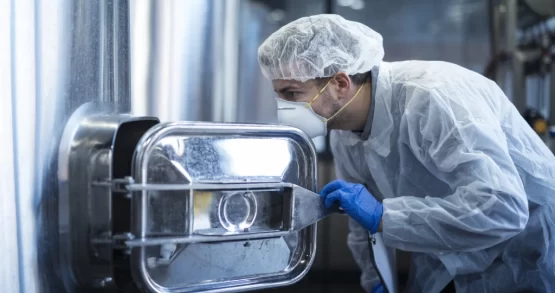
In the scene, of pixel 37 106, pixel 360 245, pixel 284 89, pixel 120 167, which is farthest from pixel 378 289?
pixel 37 106

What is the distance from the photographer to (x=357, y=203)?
109cm

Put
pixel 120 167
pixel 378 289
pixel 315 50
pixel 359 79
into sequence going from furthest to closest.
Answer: pixel 378 289, pixel 359 79, pixel 315 50, pixel 120 167

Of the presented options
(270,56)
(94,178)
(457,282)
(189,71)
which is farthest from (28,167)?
(457,282)

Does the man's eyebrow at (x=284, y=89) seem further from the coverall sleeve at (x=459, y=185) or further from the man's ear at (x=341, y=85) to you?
the coverall sleeve at (x=459, y=185)

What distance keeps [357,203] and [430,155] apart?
0.16 m

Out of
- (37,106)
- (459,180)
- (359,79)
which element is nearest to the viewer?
(37,106)

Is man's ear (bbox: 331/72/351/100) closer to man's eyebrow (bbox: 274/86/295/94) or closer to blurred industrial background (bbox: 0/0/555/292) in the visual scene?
man's eyebrow (bbox: 274/86/295/94)

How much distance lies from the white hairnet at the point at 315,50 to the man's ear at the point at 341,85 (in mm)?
13

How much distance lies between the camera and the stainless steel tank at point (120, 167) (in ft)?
2.41

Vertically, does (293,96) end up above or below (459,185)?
above

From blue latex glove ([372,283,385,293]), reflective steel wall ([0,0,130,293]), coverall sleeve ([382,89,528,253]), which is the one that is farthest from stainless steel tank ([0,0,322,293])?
Answer: blue latex glove ([372,283,385,293])

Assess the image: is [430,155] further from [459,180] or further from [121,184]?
[121,184]

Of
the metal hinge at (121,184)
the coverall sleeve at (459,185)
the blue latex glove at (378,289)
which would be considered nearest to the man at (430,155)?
the coverall sleeve at (459,185)

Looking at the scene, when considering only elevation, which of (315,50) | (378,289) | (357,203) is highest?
(315,50)
